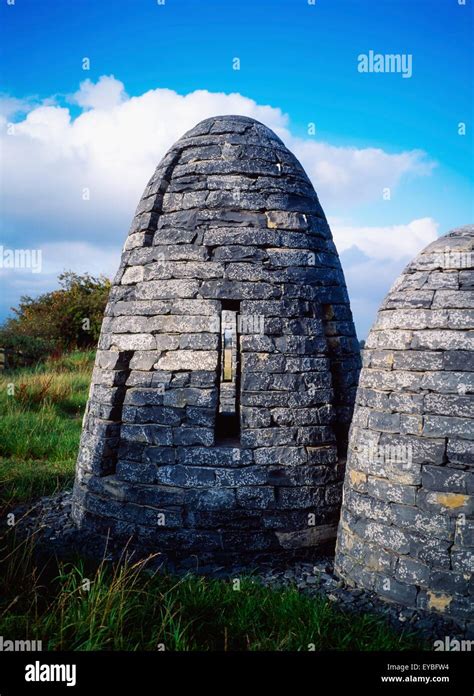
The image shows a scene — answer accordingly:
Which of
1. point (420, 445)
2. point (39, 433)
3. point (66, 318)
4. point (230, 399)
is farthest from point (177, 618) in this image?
point (66, 318)

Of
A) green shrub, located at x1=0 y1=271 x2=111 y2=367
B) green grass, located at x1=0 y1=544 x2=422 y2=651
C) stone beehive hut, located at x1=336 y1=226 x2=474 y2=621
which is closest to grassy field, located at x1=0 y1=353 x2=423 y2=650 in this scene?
green grass, located at x1=0 y1=544 x2=422 y2=651

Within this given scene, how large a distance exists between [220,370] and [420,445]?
196 cm

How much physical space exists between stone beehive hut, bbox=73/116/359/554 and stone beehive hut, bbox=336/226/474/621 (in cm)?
65

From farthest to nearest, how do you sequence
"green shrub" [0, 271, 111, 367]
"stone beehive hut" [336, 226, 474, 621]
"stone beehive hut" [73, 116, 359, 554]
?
"green shrub" [0, 271, 111, 367]
"stone beehive hut" [73, 116, 359, 554]
"stone beehive hut" [336, 226, 474, 621]

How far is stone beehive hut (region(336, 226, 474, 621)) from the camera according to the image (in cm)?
392

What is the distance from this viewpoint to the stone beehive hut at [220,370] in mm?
4945

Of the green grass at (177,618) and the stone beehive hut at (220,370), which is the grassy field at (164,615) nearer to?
the green grass at (177,618)

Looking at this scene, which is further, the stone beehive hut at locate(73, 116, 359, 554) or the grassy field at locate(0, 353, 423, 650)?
the stone beehive hut at locate(73, 116, 359, 554)

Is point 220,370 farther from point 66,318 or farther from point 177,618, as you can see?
point 66,318

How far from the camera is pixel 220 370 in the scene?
5.16 meters

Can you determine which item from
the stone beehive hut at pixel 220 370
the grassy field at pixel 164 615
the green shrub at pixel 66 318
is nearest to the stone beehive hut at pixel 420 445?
the grassy field at pixel 164 615

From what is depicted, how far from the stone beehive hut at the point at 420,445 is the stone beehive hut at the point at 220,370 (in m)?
0.65

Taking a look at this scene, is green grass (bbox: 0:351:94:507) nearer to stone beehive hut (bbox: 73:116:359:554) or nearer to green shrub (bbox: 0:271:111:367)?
stone beehive hut (bbox: 73:116:359:554)

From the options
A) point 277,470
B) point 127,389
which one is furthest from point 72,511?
point 277,470
